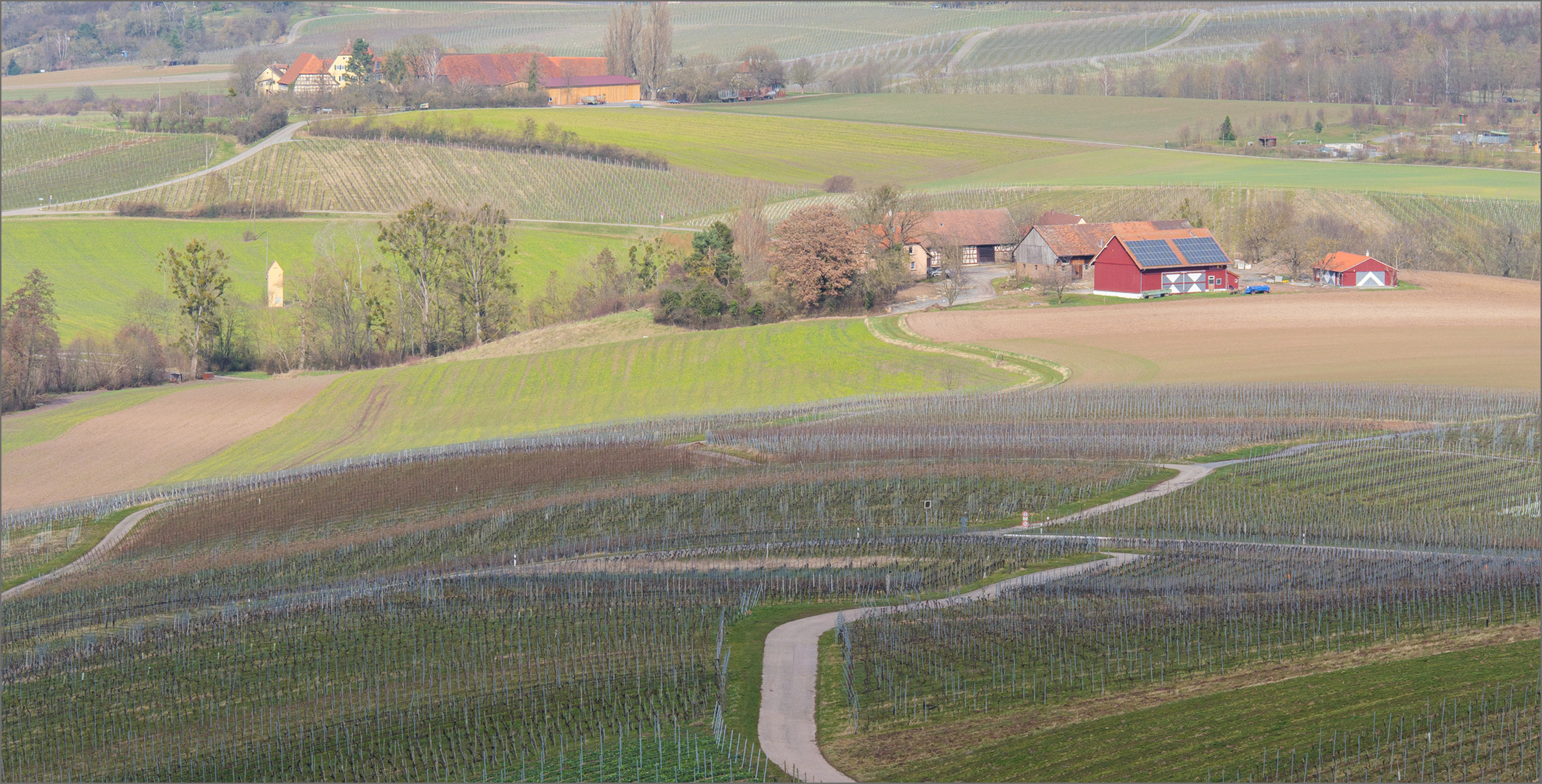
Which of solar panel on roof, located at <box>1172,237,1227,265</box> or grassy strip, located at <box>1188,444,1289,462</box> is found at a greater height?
solar panel on roof, located at <box>1172,237,1227,265</box>

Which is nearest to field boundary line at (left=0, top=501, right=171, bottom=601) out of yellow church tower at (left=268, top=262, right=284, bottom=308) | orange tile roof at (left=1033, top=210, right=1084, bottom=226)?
yellow church tower at (left=268, top=262, right=284, bottom=308)

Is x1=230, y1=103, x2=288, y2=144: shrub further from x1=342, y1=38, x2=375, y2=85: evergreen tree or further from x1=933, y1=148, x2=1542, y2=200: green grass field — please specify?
x1=933, y1=148, x2=1542, y2=200: green grass field

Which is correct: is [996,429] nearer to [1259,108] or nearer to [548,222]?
[548,222]

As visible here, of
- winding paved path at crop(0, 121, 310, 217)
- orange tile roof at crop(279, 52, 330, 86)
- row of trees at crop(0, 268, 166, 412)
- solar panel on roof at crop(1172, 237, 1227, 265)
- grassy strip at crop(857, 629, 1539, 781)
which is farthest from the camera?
orange tile roof at crop(279, 52, 330, 86)

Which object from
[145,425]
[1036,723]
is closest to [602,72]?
[145,425]

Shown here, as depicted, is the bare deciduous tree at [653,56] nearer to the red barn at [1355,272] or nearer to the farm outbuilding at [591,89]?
the farm outbuilding at [591,89]

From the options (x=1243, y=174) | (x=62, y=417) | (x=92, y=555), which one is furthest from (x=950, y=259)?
(x=92, y=555)
